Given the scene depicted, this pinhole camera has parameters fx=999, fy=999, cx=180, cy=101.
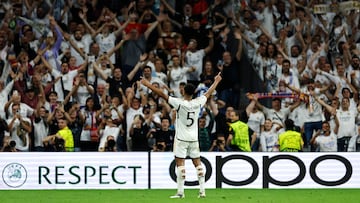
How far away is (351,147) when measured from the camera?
84.9ft

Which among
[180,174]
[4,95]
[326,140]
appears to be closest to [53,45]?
[4,95]

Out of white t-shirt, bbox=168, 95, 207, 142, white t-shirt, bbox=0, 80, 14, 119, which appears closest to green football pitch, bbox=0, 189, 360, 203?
white t-shirt, bbox=168, 95, 207, 142

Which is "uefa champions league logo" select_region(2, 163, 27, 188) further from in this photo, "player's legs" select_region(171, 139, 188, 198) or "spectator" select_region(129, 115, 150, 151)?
"player's legs" select_region(171, 139, 188, 198)

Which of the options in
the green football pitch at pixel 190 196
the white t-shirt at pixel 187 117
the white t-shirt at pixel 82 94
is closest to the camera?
the white t-shirt at pixel 187 117

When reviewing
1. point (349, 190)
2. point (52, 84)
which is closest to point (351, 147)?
point (349, 190)

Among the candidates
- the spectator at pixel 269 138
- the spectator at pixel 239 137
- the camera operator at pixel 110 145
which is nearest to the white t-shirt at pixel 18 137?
the camera operator at pixel 110 145

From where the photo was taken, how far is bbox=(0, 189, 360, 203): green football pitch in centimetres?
1852

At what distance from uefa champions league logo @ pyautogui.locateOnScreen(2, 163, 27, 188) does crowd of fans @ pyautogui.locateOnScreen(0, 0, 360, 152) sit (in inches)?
64.6

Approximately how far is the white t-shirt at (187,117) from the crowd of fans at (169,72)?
5.56m

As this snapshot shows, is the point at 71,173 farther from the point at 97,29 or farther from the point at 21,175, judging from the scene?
the point at 97,29

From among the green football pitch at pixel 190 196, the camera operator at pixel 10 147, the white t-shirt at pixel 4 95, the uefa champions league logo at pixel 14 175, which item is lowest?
the green football pitch at pixel 190 196

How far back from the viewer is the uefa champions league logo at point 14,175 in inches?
886

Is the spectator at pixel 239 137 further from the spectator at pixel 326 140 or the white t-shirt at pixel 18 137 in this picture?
the white t-shirt at pixel 18 137

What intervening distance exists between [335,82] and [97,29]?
259 inches
